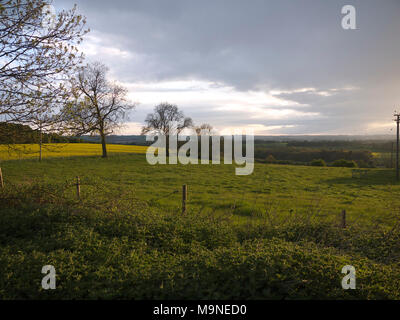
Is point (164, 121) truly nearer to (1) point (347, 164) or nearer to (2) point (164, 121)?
(2) point (164, 121)

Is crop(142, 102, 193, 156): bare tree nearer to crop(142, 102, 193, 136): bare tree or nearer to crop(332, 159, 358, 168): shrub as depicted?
crop(142, 102, 193, 136): bare tree

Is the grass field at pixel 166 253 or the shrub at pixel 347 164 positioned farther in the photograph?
the shrub at pixel 347 164

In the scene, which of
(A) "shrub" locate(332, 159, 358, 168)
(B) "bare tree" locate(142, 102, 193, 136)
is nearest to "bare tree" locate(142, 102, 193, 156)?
(B) "bare tree" locate(142, 102, 193, 136)

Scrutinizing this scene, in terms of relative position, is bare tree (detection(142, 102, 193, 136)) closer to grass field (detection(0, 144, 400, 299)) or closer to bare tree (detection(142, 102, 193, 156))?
bare tree (detection(142, 102, 193, 156))

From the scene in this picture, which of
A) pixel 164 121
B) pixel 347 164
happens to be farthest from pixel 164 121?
pixel 347 164

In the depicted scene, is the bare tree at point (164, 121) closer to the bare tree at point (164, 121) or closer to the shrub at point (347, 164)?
the bare tree at point (164, 121)

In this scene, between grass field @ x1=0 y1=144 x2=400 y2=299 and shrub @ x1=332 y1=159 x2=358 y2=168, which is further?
shrub @ x1=332 y1=159 x2=358 y2=168

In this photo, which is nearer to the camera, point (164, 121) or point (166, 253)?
point (166, 253)

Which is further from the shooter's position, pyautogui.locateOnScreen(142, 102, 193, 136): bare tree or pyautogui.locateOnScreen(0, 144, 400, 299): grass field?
pyautogui.locateOnScreen(142, 102, 193, 136): bare tree

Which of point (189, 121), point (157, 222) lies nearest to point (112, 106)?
point (189, 121)

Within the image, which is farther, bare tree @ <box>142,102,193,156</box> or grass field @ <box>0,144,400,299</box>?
bare tree @ <box>142,102,193,156</box>

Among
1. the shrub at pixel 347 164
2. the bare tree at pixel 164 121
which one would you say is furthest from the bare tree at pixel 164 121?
the shrub at pixel 347 164
